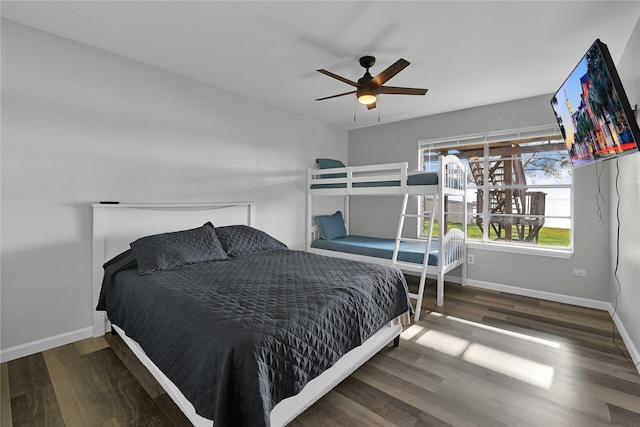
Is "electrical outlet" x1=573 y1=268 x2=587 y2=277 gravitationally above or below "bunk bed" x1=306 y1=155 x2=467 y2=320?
below

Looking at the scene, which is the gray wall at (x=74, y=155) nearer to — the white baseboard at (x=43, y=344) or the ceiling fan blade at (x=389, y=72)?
the white baseboard at (x=43, y=344)

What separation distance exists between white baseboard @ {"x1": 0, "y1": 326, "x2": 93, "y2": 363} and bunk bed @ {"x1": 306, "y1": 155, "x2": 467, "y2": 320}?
2.67 m

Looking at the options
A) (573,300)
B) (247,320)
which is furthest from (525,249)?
(247,320)

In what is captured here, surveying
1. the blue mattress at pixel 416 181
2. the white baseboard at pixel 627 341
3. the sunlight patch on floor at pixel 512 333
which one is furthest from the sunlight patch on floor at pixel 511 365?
the blue mattress at pixel 416 181

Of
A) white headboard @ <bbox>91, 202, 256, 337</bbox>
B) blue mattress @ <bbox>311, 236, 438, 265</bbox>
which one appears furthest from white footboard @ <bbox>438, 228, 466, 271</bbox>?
white headboard @ <bbox>91, 202, 256, 337</bbox>

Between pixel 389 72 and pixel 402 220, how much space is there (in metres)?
1.55

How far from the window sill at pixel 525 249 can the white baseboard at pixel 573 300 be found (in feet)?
1.44

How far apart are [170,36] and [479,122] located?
360 cm

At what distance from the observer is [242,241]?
2928 millimetres

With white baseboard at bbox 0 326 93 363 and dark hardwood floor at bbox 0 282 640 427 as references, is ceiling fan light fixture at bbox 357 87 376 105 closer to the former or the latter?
dark hardwood floor at bbox 0 282 640 427

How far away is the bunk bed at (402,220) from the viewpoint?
127 inches

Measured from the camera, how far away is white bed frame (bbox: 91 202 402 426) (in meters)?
1.50

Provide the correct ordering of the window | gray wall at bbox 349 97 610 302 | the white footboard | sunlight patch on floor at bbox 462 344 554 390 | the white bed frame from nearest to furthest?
the white bed frame
sunlight patch on floor at bbox 462 344 554 390
gray wall at bbox 349 97 610 302
the white footboard
the window

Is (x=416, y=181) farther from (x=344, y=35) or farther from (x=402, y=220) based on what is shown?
(x=344, y=35)
